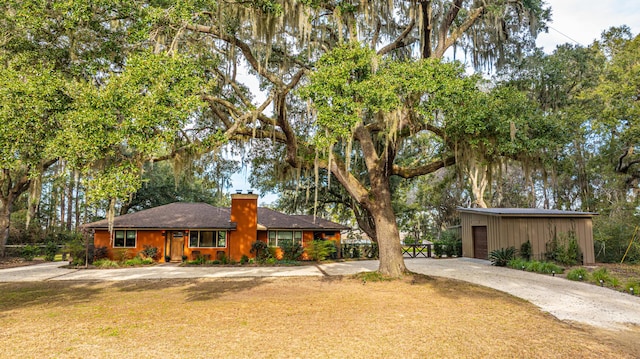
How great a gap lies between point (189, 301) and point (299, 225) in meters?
11.5

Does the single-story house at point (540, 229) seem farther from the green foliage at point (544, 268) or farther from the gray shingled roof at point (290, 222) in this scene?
the gray shingled roof at point (290, 222)

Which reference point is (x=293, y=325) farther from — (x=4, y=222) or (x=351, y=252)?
(x=4, y=222)

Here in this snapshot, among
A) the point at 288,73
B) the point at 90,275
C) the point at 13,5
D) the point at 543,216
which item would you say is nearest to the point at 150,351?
the point at 13,5

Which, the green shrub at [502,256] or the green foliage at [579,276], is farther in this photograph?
the green shrub at [502,256]

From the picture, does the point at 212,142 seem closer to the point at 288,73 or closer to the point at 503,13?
the point at 288,73

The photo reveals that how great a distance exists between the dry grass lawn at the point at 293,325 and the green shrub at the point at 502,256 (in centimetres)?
663

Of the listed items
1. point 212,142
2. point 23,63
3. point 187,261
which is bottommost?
point 187,261

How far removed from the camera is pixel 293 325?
625cm

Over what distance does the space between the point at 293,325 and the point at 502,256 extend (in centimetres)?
1273

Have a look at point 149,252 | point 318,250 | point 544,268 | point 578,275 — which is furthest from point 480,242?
point 149,252

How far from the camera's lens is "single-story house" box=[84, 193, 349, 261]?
18406 millimetres

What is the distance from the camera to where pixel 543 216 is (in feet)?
54.5

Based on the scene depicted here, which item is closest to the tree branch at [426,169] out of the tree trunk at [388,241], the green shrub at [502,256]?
the tree trunk at [388,241]

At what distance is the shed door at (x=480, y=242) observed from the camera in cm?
1861
